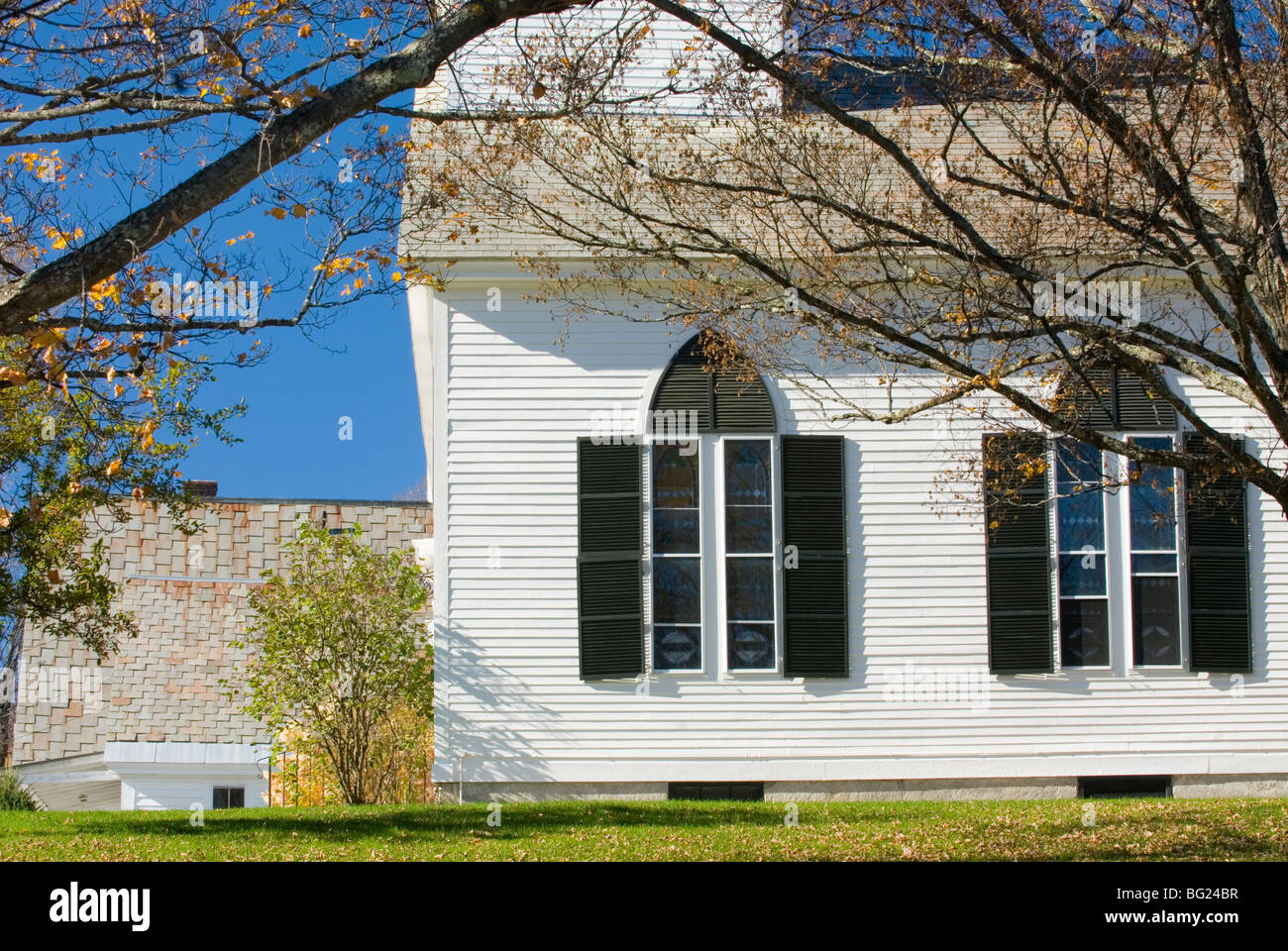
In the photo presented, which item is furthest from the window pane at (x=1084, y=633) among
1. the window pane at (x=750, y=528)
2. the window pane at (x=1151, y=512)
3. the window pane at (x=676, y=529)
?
the window pane at (x=676, y=529)

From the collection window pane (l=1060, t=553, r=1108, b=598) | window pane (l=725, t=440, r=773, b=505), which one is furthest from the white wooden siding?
window pane (l=1060, t=553, r=1108, b=598)

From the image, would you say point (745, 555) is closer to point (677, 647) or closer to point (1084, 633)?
point (677, 647)

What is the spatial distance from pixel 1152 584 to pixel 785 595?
3.72 metres

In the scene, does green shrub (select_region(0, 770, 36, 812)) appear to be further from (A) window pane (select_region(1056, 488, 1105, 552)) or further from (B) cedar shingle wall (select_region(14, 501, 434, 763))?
(A) window pane (select_region(1056, 488, 1105, 552))

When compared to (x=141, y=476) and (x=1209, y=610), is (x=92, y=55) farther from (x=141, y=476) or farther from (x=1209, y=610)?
(x=1209, y=610)

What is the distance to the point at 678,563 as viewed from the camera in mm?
13727

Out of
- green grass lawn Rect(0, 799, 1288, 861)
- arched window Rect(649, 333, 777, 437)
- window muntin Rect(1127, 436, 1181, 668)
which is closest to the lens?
green grass lawn Rect(0, 799, 1288, 861)

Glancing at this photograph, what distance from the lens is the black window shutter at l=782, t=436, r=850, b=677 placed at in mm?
13570

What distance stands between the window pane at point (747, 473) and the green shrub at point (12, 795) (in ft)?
29.0

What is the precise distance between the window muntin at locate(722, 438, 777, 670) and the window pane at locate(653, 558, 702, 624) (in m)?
0.31

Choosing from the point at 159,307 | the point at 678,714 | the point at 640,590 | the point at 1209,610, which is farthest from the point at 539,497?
the point at 1209,610

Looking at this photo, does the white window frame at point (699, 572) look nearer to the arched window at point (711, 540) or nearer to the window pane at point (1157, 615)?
the arched window at point (711, 540)

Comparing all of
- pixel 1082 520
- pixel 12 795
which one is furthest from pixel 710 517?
pixel 12 795
